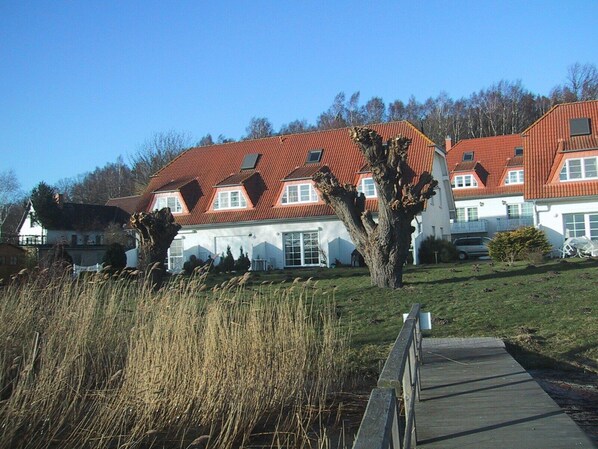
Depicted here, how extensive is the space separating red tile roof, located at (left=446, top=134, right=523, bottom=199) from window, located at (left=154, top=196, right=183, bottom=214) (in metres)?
25.9

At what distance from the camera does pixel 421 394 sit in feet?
25.5

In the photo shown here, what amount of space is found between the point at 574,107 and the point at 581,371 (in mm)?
32872

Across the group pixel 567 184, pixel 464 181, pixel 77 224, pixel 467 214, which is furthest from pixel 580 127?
pixel 77 224

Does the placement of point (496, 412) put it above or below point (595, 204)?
below

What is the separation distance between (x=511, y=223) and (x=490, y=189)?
3.69 m

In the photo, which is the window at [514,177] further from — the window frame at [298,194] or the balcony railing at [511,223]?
the window frame at [298,194]

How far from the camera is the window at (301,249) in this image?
36.3 metres

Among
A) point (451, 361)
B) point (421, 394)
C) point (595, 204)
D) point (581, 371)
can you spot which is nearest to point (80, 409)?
point (421, 394)

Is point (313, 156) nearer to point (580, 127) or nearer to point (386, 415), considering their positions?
point (580, 127)

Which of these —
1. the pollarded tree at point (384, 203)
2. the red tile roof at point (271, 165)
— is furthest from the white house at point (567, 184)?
the pollarded tree at point (384, 203)

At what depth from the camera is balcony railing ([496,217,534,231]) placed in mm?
53094

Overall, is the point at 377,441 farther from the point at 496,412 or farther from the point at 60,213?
the point at 60,213

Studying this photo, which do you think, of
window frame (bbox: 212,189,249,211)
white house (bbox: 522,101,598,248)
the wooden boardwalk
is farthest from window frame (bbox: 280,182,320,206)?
the wooden boardwalk

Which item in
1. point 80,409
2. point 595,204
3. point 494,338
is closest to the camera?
point 80,409
